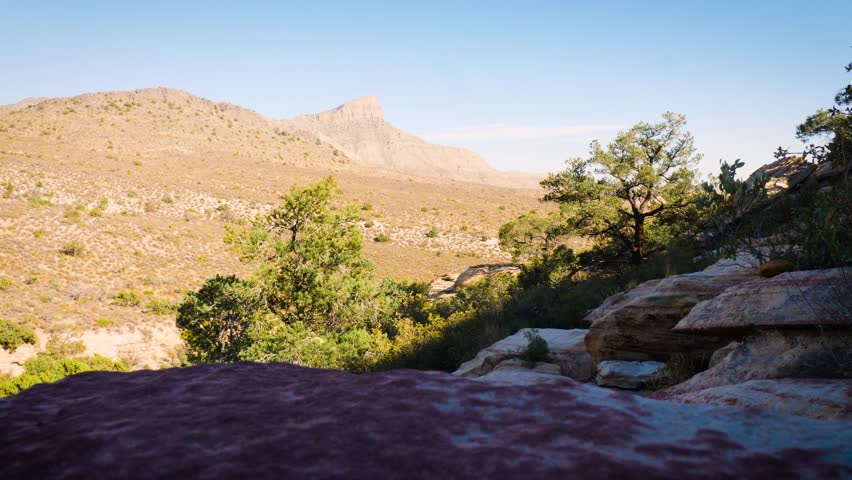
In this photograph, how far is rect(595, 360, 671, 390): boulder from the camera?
6793 mm

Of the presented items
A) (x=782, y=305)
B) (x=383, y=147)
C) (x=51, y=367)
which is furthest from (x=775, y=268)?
(x=383, y=147)

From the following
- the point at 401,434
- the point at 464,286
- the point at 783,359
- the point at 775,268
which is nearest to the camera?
the point at 401,434

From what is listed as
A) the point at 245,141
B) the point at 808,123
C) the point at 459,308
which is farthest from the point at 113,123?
the point at 808,123

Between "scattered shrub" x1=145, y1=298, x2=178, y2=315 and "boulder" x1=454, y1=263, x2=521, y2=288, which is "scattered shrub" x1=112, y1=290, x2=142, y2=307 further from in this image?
"boulder" x1=454, y1=263, x2=521, y2=288

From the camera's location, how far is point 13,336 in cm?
1984

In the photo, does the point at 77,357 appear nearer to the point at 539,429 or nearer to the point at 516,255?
the point at 516,255

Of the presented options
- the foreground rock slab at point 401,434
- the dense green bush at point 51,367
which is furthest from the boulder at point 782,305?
the dense green bush at point 51,367

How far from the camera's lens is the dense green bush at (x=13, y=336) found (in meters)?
19.7

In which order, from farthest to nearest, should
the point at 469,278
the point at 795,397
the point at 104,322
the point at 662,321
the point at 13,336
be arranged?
1. the point at 469,278
2. the point at 104,322
3. the point at 13,336
4. the point at 662,321
5. the point at 795,397

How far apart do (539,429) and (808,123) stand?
47.3ft

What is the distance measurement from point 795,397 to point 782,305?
6.49 feet

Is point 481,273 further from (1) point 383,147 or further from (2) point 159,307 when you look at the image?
(1) point 383,147

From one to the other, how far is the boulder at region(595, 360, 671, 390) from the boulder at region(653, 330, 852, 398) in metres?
1.59

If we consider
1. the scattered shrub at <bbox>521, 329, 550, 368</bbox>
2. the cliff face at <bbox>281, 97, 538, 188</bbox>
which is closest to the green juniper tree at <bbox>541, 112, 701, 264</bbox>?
the scattered shrub at <bbox>521, 329, 550, 368</bbox>
